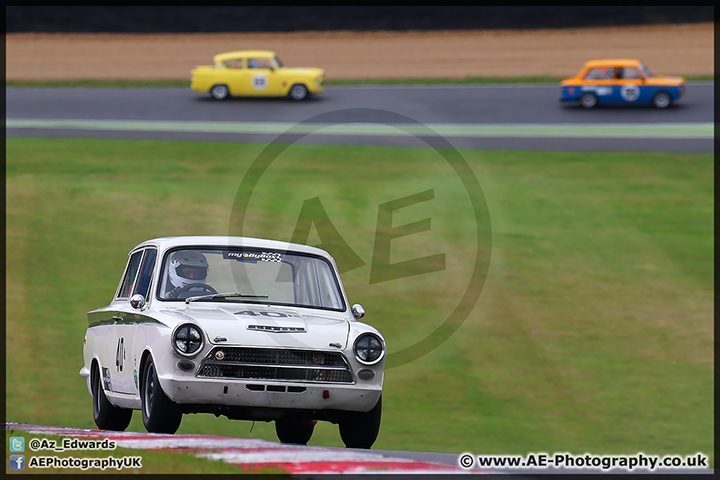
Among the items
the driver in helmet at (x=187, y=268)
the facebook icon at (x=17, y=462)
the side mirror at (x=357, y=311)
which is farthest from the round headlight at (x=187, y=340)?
the side mirror at (x=357, y=311)

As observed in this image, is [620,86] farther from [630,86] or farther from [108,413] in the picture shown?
[108,413]

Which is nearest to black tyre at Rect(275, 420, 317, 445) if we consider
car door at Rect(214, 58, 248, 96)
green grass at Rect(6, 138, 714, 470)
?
green grass at Rect(6, 138, 714, 470)

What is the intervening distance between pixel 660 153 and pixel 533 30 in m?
8.82

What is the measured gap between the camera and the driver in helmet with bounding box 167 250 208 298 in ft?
24.7

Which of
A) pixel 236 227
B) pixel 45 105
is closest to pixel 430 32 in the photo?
pixel 45 105

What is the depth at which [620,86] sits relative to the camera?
86.3 ft

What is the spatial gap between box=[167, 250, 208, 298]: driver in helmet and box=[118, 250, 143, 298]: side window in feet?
2.48

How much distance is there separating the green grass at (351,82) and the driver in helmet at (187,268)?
72.3ft

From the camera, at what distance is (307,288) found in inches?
310

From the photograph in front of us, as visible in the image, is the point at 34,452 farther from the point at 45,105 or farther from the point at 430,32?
the point at 430,32

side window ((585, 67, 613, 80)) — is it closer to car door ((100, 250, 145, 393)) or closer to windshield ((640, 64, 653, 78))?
windshield ((640, 64, 653, 78))

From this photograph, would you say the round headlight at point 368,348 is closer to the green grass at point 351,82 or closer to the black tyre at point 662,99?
the black tyre at point 662,99

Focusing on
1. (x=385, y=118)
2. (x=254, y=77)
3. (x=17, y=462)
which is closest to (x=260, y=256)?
(x=17, y=462)
